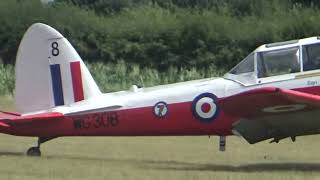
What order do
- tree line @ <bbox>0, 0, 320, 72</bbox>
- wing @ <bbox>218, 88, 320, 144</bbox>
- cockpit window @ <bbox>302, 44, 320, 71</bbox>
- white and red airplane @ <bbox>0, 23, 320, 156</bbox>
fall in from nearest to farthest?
wing @ <bbox>218, 88, 320, 144</bbox>
white and red airplane @ <bbox>0, 23, 320, 156</bbox>
cockpit window @ <bbox>302, 44, 320, 71</bbox>
tree line @ <bbox>0, 0, 320, 72</bbox>

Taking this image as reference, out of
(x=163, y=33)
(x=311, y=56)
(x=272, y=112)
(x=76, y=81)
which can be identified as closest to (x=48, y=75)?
(x=76, y=81)

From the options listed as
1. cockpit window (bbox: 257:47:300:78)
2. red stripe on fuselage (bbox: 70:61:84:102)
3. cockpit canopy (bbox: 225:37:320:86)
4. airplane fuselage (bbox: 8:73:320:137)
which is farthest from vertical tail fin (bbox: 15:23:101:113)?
cockpit window (bbox: 257:47:300:78)

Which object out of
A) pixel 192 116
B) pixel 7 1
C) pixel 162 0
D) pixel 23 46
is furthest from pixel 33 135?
pixel 162 0

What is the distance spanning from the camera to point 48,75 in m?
13.9

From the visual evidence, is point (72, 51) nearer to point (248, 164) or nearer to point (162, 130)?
point (162, 130)

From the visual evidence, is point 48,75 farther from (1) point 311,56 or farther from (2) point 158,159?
(1) point 311,56

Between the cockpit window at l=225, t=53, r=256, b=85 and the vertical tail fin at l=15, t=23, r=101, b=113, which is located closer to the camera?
the cockpit window at l=225, t=53, r=256, b=85

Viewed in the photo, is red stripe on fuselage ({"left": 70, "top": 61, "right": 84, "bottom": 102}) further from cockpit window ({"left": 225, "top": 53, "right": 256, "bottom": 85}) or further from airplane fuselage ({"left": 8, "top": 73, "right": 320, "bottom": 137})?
cockpit window ({"left": 225, "top": 53, "right": 256, "bottom": 85})

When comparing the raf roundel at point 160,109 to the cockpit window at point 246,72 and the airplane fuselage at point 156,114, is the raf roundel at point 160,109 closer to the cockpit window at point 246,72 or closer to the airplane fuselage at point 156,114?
the airplane fuselage at point 156,114

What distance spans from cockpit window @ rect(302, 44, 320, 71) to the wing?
1.90ft

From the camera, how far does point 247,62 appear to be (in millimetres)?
12086

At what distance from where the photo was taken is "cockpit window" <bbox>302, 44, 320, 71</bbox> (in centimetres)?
1154

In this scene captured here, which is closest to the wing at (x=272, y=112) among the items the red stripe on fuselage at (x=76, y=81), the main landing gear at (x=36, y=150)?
the red stripe on fuselage at (x=76, y=81)

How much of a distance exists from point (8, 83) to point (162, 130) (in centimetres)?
2297
